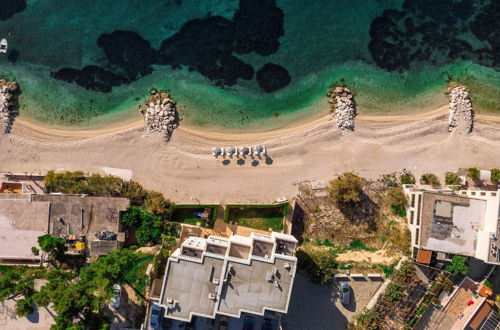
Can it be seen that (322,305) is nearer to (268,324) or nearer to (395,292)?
(268,324)

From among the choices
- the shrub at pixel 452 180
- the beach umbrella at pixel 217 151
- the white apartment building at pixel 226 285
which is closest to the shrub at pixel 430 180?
the shrub at pixel 452 180

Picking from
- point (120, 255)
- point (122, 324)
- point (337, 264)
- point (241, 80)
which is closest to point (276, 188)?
point (337, 264)

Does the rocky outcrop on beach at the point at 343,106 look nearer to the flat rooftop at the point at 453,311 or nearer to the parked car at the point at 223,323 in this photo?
the flat rooftop at the point at 453,311

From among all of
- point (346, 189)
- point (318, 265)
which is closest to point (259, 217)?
point (318, 265)

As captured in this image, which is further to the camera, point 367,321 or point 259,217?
point 259,217

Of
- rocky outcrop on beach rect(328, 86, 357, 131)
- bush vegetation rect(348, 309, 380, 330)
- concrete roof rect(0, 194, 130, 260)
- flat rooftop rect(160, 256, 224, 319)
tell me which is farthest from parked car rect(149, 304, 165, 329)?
rocky outcrop on beach rect(328, 86, 357, 131)
